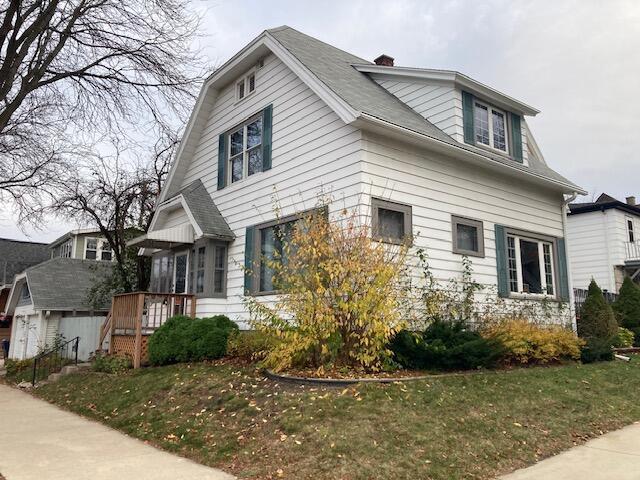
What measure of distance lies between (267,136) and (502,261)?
6302 mm

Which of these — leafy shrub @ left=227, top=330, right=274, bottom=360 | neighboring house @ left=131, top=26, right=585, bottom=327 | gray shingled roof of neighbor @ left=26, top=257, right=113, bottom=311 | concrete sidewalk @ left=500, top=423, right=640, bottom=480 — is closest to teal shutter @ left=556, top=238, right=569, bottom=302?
neighboring house @ left=131, top=26, right=585, bottom=327

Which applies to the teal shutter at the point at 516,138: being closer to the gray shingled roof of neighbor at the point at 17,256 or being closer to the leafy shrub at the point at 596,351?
the leafy shrub at the point at 596,351

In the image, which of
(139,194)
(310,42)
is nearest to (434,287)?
(310,42)

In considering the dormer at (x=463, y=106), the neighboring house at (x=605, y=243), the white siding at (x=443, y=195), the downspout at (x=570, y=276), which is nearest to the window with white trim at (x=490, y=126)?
the dormer at (x=463, y=106)

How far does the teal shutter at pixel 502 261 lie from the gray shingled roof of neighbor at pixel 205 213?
21.0 feet

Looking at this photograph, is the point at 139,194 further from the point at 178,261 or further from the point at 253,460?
the point at 253,460

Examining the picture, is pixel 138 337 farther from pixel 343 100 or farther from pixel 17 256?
pixel 17 256

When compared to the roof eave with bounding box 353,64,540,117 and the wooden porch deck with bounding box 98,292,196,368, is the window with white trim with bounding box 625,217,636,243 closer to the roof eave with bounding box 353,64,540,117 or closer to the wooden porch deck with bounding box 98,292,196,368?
the roof eave with bounding box 353,64,540,117

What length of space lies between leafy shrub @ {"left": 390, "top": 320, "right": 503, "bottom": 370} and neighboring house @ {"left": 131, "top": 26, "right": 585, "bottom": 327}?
1.99 meters

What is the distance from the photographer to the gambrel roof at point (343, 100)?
9852 millimetres

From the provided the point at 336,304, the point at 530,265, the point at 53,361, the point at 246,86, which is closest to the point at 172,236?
the point at 246,86

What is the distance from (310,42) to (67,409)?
10850 mm

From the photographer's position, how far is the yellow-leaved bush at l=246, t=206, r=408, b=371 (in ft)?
25.5

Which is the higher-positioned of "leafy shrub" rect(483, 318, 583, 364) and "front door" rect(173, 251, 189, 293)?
"front door" rect(173, 251, 189, 293)
